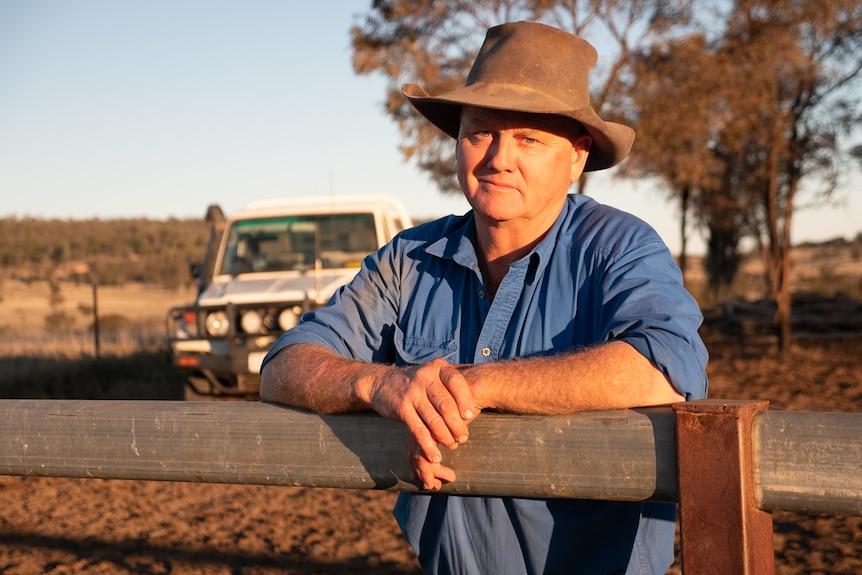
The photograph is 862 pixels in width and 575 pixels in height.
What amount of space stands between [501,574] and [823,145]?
1287 cm

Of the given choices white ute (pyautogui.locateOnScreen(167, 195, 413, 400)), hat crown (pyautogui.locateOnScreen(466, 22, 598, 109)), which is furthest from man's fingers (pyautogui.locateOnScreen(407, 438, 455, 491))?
white ute (pyautogui.locateOnScreen(167, 195, 413, 400))

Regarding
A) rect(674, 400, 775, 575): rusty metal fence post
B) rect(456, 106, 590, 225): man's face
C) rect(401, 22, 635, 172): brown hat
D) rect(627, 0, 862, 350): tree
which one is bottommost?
rect(674, 400, 775, 575): rusty metal fence post

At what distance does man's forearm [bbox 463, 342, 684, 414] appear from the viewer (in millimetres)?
1659

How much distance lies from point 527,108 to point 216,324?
701 cm

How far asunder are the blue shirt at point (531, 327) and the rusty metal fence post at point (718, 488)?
516mm

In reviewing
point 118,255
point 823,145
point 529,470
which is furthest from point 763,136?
point 118,255

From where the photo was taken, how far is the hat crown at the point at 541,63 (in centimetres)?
231

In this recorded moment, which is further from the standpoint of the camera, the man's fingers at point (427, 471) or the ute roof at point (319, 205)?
the ute roof at point (319, 205)

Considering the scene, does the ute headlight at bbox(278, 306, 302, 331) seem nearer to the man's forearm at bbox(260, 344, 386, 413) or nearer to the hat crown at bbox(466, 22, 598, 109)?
the hat crown at bbox(466, 22, 598, 109)

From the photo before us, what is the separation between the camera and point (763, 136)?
12578 mm

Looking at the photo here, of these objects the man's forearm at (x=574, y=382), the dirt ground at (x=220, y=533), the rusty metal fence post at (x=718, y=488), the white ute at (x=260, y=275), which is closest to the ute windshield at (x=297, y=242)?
the white ute at (x=260, y=275)

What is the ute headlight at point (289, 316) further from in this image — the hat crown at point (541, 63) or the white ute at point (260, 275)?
the hat crown at point (541, 63)

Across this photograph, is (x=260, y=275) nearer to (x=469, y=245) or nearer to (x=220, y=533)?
(x=220, y=533)

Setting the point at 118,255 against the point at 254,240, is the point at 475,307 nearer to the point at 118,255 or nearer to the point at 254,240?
the point at 254,240
